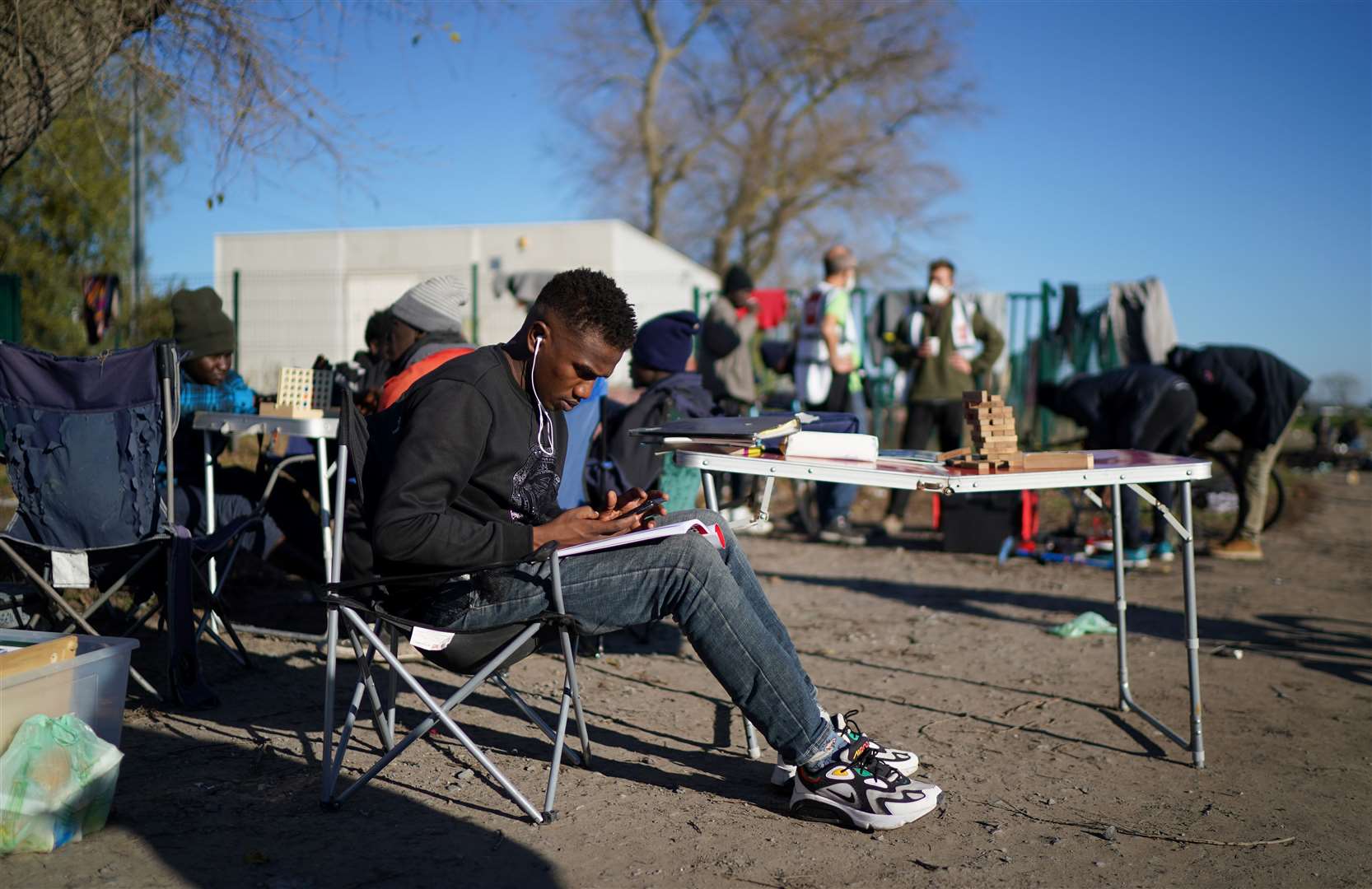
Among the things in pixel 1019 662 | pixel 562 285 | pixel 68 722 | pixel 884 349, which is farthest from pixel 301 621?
pixel 884 349

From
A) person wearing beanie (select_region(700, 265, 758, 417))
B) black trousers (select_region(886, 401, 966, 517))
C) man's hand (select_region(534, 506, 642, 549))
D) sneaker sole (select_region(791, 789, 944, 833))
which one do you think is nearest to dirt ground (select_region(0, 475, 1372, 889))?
sneaker sole (select_region(791, 789, 944, 833))

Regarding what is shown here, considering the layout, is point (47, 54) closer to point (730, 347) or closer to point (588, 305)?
point (588, 305)

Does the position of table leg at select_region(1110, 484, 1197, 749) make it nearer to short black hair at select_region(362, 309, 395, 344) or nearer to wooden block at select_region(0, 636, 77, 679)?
wooden block at select_region(0, 636, 77, 679)

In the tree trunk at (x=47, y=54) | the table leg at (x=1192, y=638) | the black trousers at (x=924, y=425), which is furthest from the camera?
the black trousers at (x=924, y=425)

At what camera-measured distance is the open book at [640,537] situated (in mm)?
2787

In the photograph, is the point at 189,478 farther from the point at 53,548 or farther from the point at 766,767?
the point at 766,767

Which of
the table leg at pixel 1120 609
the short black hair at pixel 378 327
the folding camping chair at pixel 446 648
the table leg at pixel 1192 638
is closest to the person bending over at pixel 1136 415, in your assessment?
the table leg at pixel 1120 609

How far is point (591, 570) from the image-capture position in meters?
2.86

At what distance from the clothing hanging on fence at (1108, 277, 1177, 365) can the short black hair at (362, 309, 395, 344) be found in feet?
25.7

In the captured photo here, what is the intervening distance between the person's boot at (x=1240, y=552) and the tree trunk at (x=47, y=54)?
7.38m

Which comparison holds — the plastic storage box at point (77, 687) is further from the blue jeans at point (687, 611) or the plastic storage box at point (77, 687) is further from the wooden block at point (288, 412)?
the wooden block at point (288, 412)

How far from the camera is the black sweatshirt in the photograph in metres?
2.62

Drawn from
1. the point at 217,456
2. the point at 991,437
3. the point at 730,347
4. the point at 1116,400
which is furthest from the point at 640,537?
the point at 1116,400

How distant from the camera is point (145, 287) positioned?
13859 mm
